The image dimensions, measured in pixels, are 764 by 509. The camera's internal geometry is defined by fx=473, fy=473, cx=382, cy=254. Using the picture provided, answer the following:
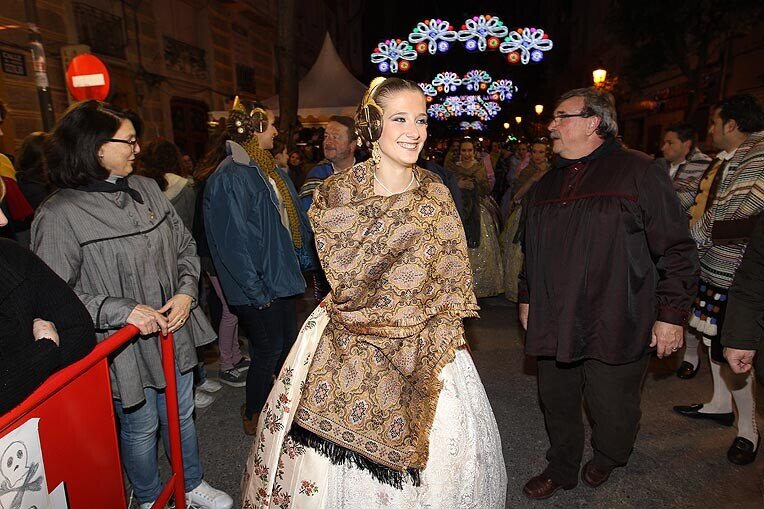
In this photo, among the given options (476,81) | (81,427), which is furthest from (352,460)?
(476,81)

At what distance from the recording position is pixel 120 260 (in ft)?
6.94

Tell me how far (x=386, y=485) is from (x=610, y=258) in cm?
151

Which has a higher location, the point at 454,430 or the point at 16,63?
the point at 16,63

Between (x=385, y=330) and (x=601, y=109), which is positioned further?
(x=601, y=109)

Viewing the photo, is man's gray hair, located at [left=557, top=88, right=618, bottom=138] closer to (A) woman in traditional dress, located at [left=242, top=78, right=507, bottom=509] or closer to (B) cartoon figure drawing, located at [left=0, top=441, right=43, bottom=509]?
(A) woman in traditional dress, located at [left=242, top=78, right=507, bottom=509]

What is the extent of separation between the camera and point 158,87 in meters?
12.0

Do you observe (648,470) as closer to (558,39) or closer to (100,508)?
(100,508)

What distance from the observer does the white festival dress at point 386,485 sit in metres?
1.82

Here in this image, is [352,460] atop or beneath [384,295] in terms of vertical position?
beneath

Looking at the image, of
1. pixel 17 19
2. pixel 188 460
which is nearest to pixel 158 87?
pixel 17 19

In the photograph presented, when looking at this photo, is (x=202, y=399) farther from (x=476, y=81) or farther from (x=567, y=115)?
(x=476, y=81)

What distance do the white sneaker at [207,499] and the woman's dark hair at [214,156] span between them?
203cm

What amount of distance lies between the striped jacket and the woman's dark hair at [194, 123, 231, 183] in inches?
125

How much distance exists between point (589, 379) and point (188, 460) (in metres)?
2.23
